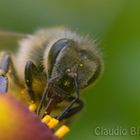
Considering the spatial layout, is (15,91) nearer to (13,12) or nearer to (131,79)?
(131,79)

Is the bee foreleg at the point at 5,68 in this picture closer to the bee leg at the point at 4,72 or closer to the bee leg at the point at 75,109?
the bee leg at the point at 4,72

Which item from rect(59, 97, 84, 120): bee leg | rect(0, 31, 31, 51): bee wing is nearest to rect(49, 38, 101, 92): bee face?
rect(59, 97, 84, 120): bee leg

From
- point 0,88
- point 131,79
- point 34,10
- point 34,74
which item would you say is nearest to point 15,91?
point 34,74

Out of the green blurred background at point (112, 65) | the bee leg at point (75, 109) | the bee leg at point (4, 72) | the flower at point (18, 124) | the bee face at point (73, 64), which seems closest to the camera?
the flower at point (18, 124)

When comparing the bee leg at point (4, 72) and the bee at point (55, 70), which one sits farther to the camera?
the bee at point (55, 70)

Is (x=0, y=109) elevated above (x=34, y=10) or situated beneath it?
situated beneath

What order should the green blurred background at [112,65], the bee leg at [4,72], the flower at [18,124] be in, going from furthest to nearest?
1. the green blurred background at [112,65]
2. the bee leg at [4,72]
3. the flower at [18,124]

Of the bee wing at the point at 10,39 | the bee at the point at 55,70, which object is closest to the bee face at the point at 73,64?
the bee at the point at 55,70
